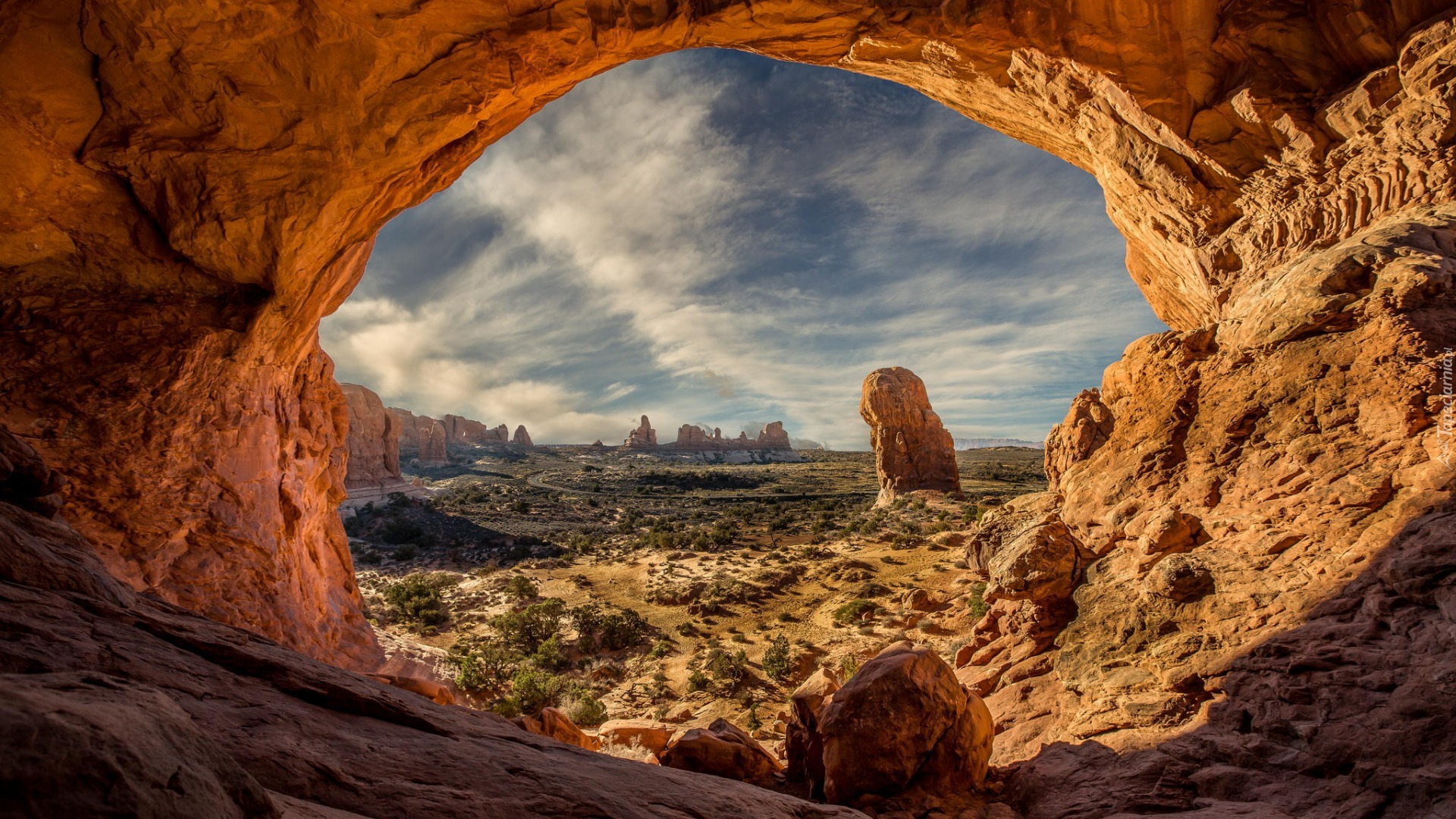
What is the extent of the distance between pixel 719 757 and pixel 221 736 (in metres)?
5.93

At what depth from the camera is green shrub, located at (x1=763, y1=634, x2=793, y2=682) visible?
51.5 feet

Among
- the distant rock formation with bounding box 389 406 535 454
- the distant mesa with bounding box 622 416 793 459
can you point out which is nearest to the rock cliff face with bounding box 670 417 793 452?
the distant mesa with bounding box 622 416 793 459

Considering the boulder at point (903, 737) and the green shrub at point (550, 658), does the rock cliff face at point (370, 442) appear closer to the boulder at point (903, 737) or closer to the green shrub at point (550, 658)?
the green shrub at point (550, 658)

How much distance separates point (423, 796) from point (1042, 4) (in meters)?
13.4

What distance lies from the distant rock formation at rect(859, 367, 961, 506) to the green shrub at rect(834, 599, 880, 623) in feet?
72.2

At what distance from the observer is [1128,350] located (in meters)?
10.6

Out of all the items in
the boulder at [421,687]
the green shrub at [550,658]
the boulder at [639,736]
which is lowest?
the green shrub at [550,658]

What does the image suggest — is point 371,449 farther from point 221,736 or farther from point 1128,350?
point 1128,350

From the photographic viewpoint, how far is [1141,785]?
18.2ft

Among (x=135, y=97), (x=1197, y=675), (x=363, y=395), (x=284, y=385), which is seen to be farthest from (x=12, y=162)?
(x=363, y=395)

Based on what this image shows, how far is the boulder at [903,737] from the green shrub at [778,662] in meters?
9.21

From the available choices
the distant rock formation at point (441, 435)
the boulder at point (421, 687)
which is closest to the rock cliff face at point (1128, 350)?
the boulder at point (421, 687)

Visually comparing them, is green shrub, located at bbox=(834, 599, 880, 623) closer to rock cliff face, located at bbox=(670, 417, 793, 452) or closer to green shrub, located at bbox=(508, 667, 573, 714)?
green shrub, located at bbox=(508, 667, 573, 714)

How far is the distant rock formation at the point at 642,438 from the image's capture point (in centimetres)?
12812
